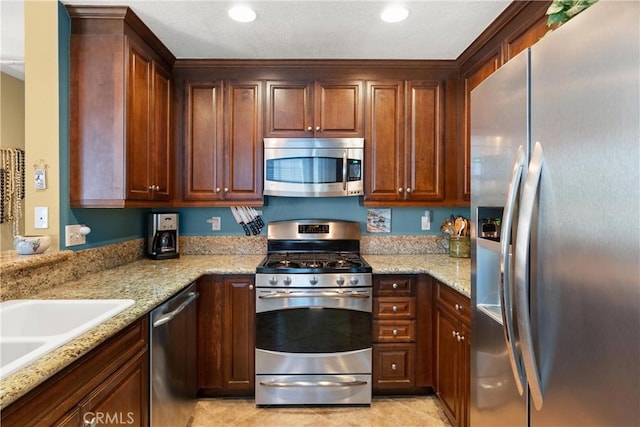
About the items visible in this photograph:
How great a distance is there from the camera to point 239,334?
231 centimetres

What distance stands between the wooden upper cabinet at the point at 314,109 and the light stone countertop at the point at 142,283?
41.3 inches

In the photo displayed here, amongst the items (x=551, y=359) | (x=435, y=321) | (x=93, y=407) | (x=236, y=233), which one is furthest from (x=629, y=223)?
(x=236, y=233)

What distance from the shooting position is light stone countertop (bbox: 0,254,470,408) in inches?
34.8

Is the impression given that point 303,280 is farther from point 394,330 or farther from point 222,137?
point 222,137

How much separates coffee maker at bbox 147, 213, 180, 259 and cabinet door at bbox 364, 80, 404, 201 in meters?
1.55

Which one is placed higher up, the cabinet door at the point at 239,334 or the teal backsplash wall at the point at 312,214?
the teal backsplash wall at the point at 312,214

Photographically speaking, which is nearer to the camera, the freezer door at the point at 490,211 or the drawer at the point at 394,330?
the freezer door at the point at 490,211

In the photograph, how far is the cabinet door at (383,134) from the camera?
264 cm

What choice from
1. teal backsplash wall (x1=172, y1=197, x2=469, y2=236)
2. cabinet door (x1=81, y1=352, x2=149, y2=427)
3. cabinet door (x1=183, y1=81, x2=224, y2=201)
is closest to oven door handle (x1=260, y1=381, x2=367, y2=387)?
cabinet door (x1=81, y1=352, x2=149, y2=427)

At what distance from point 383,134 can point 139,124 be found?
1.71 m

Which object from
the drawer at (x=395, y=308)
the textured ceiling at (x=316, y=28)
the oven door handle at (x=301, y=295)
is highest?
the textured ceiling at (x=316, y=28)

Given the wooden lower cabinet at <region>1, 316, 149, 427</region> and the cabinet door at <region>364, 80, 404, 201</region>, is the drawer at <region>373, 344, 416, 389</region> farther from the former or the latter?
the wooden lower cabinet at <region>1, 316, 149, 427</region>

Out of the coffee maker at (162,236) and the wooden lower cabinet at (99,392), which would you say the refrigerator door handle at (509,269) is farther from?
the coffee maker at (162,236)

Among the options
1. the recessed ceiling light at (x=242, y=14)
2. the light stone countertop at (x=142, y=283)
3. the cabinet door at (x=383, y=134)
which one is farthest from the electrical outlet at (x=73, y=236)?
the cabinet door at (x=383, y=134)
